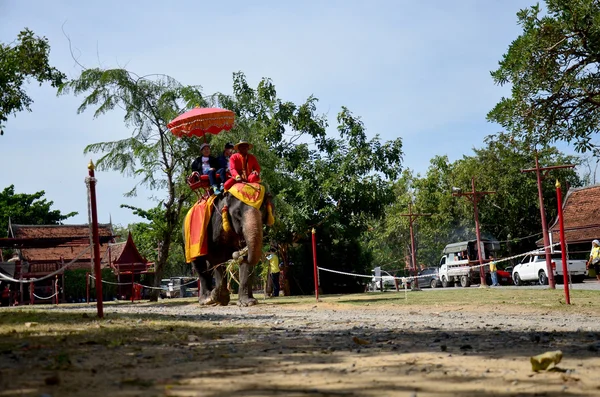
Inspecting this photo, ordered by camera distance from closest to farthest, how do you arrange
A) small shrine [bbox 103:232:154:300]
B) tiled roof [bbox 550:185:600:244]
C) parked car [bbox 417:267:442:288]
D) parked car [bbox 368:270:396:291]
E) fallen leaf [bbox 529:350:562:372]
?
fallen leaf [bbox 529:350:562:372] < parked car [bbox 368:270:396:291] < small shrine [bbox 103:232:154:300] < tiled roof [bbox 550:185:600:244] < parked car [bbox 417:267:442:288]

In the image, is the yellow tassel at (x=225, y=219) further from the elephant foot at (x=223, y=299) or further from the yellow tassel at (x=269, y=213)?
the elephant foot at (x=223, y=299)

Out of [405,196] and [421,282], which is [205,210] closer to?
[421,282]

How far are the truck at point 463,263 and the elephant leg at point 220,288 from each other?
27.4 metres

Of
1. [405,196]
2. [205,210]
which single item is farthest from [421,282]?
[205,210]

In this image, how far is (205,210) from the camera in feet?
57.1

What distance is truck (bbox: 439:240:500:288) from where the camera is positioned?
1844 inches

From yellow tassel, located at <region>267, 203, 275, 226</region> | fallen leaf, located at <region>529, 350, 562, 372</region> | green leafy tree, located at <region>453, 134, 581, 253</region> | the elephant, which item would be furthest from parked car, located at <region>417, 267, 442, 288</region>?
fallen leaf, located at <region>529, 350, 562, 372</region>

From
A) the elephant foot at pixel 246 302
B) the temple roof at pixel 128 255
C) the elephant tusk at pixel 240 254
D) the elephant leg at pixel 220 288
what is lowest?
the elephant foot at pixel 246 302

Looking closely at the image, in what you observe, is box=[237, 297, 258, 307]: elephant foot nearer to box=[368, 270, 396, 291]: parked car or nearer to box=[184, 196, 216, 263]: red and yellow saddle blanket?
box=[184, 196, 216, 263]: red and yellow saddle blanket

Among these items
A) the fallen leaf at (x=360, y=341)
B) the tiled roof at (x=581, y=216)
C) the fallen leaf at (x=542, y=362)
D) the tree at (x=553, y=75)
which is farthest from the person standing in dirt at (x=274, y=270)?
the tiled roof at (x=581, y=216)

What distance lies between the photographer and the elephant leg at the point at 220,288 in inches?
698

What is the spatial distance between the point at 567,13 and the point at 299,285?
23266 mm

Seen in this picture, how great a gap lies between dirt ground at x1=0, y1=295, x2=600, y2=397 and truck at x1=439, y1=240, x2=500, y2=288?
35179 millimetres

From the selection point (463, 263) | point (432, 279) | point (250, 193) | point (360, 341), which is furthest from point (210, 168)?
point (432, 279)
